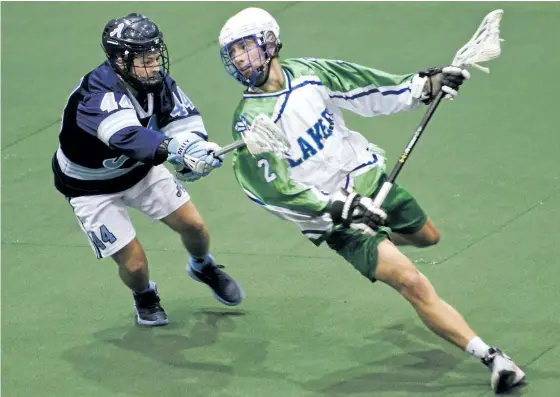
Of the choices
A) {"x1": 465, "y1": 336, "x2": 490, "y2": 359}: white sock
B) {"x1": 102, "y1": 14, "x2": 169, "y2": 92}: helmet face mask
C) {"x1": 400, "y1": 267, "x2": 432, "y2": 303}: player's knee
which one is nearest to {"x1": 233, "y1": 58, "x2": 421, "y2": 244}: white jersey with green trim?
{"x1": 400, "y1": 267, "x2": 432, "y2": 303}: player's knee

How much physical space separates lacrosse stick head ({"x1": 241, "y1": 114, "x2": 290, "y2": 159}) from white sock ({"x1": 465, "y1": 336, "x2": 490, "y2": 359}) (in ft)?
3.71

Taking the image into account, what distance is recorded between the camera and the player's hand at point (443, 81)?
5371 mm

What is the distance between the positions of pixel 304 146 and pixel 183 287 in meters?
1.62

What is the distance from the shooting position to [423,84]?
5.41 m

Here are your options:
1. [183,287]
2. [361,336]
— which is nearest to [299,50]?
[183,287]

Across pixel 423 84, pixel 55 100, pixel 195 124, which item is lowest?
pixel 55 100

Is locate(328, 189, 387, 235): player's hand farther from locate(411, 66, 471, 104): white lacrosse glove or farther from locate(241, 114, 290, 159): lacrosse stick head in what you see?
locate(411, 66, 471, 104): white lacrosse glove

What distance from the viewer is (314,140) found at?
5.27 m

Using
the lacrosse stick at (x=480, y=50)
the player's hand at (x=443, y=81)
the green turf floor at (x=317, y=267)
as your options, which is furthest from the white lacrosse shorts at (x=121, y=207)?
the player's hand at (x=443, y=81)

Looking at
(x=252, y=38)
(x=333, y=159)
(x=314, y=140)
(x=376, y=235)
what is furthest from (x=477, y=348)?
(x=252, y=38)

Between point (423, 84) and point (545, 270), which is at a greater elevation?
point (423, 84)

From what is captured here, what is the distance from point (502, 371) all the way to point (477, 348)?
0.14m

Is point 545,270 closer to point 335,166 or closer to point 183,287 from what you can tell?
point 335,166

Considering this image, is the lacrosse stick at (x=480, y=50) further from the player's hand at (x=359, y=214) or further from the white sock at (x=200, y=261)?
the white sock at (x=200, y=261)
